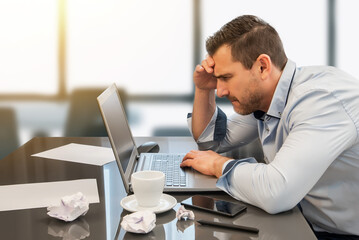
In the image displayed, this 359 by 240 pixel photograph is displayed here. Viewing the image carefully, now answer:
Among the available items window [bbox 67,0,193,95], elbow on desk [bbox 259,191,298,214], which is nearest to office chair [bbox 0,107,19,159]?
window [bbox 67,0,193,95]

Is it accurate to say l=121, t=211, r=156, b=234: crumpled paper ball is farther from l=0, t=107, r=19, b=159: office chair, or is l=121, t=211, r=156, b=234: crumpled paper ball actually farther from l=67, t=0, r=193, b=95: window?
l=0, t=107, r=19, b=159: office chair

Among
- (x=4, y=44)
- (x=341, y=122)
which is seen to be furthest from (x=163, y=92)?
(x=341, y=122)

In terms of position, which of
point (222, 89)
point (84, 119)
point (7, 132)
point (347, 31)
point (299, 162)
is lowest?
point (7, 132)

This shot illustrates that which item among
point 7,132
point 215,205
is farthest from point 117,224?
point 7,132

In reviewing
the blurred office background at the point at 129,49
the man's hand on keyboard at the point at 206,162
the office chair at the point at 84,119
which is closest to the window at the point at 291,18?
the blurred office background at the point at 129,49

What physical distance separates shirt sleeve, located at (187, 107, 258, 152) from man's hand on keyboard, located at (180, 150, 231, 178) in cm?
33

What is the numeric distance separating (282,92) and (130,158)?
0.53 meters

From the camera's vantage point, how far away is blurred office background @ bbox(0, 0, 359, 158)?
402 centimetres

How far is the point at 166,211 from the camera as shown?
1070 mm

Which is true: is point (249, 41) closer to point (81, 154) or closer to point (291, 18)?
point (81, 154)

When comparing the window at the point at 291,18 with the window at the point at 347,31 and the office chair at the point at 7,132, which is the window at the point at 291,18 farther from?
the office chair at the point at 7,132

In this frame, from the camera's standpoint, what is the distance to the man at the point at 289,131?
43.8 inches

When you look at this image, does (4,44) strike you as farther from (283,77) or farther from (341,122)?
(341,122)

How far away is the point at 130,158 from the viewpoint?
149cm
